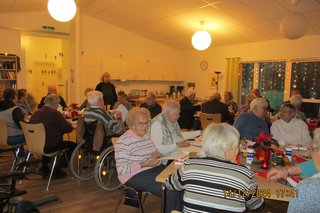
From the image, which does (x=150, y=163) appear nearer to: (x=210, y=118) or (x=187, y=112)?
(x=210, y=118)

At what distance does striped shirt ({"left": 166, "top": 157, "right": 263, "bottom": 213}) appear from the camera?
4.83ft

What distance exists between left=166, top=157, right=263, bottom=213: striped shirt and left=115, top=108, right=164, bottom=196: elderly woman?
88 cm

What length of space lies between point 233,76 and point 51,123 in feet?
18.0

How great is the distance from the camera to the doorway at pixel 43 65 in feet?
30.9

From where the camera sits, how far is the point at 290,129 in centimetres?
351

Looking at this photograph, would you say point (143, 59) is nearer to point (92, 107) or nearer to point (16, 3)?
point (16, 3)

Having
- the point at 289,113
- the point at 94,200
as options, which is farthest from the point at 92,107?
the point at 289,113

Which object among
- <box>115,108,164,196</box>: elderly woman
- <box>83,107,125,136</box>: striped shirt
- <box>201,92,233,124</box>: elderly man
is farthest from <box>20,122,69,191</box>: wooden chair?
<box>201,92,233,124</box>: elderly man

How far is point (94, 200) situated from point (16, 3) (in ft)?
16.7

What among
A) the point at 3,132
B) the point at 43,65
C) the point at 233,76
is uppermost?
the point at 43,65

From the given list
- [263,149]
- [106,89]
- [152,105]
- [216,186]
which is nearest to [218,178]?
[216,186]

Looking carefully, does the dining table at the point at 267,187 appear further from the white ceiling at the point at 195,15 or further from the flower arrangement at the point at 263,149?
the white ceiling at the point at 195,15

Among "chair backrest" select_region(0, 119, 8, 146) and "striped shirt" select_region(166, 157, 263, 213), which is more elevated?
"striped shirt" select_region(166, 157, 263, 213)

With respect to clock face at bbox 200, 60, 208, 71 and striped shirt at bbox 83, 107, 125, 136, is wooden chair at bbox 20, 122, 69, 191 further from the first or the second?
clock face at bbox 200, 60, 208, 71
